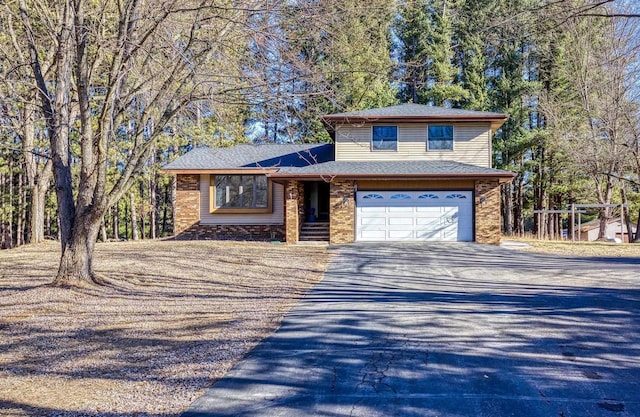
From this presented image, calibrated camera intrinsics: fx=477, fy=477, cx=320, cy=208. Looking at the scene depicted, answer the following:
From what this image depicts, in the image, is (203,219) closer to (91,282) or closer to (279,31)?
(91,282)

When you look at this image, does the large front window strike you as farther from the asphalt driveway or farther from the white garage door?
the asphalt driveway

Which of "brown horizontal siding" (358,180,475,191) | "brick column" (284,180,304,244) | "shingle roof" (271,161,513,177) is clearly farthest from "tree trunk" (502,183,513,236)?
"brick column" (284,180,304,244)

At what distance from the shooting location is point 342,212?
16531 mm

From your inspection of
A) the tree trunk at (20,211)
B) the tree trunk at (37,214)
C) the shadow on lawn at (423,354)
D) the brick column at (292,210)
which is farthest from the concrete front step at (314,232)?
the tree trunk at (20,211)

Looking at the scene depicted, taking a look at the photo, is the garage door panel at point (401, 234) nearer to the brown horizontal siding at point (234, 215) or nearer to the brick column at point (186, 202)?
the brown horizontal siding at point (234, 215)


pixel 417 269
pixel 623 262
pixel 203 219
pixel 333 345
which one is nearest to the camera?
pixel 333 345

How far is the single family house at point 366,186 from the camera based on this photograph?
642 inches

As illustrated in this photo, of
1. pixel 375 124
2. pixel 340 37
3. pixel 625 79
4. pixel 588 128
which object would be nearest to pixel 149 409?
pixel 340 37

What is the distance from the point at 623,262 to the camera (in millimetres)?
11695

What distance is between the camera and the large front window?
1911 cm

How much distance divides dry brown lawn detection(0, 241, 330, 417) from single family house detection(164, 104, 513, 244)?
5.69 meters

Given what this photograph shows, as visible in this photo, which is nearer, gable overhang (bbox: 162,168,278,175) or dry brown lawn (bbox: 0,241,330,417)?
dry brown lawn (bbox: 0,241,330,417)

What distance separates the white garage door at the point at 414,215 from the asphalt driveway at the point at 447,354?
784 cm

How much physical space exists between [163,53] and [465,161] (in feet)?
41.1
